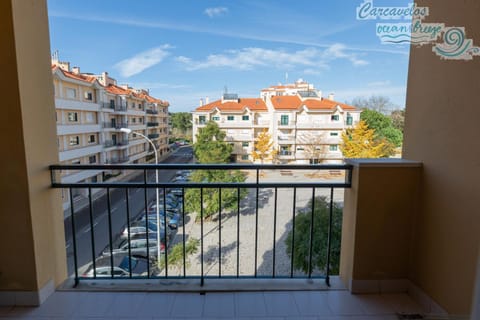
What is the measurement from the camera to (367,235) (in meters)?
1.56

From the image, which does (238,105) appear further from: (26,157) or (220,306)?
(220,306)

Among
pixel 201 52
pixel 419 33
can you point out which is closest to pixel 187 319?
pixel 419 33

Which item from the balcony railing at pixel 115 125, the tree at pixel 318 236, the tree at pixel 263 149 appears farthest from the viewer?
the balcony railing at pixel 115 125

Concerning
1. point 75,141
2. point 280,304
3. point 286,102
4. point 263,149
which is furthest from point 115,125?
point 280,304

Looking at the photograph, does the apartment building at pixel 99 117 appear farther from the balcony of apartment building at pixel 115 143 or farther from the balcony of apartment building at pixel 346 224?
the balcony of apartment building at pixel 346 224

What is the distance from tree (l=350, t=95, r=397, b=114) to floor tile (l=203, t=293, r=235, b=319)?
5.35m

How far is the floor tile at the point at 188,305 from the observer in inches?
55.8

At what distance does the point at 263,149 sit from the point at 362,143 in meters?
5.04

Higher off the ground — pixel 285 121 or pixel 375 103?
pixel 375 103

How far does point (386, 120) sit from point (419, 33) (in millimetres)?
5316

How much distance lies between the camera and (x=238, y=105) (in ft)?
47.5

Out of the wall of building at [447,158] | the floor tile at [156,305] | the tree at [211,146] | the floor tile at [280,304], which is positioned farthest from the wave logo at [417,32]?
the tree at [211,146]

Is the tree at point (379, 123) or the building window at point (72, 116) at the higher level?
the building window at point (72, 116)

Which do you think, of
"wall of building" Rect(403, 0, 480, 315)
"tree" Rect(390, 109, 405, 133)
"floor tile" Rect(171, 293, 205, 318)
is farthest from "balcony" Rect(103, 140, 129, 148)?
"wall of building" Rect(403, 0, 480, 315)
